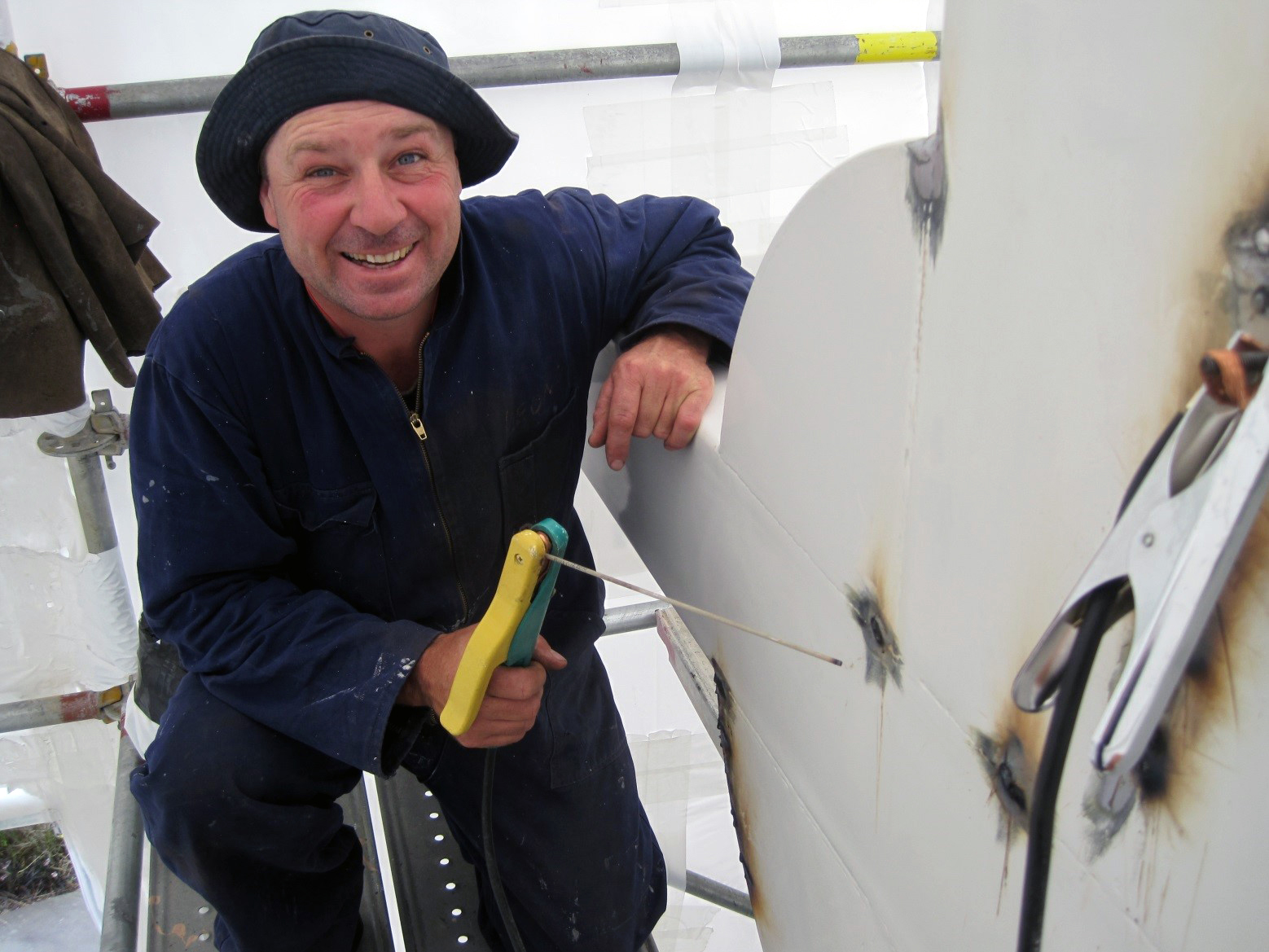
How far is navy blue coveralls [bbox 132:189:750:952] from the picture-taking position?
1.03 m

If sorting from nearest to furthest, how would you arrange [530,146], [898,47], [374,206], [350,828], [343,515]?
[374,206] → [343,515] → [350,828] → [530,146] → [898,47]

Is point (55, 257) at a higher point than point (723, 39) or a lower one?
lower

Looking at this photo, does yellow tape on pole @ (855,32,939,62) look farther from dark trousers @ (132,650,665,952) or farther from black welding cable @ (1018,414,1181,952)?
black welding cable @ (1018,414,1181,952)

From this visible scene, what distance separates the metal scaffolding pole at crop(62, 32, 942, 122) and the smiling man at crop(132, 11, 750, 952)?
82cm

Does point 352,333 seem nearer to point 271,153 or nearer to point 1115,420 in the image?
point 271,153

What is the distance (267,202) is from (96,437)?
84 cm

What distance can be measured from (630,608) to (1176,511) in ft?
5.94

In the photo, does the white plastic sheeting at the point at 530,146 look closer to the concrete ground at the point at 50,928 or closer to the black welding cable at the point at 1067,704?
the concrete ground at the point at 50,928

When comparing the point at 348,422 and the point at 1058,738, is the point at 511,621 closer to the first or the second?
the point at 348,422

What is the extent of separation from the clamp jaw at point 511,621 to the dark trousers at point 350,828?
0.27 m

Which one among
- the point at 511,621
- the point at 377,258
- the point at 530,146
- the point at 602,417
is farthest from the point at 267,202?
the point at 530,146

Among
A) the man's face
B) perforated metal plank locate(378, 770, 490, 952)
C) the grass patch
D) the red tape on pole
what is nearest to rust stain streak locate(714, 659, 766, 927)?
perforated metal plank locate(378, 770, 490, 952)

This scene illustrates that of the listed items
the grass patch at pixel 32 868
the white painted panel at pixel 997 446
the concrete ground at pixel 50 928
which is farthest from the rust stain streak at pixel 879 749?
the grass patch at pixel 32 868

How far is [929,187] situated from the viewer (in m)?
0.57
